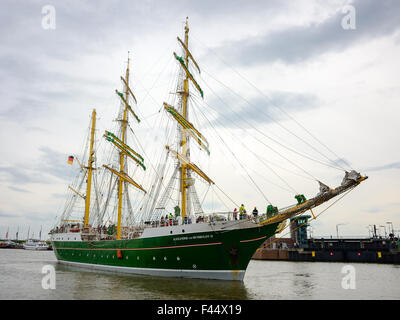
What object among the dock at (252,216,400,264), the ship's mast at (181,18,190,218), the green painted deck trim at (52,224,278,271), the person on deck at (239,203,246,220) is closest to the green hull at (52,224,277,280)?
the green painted deck trim at (52,224,278,271)

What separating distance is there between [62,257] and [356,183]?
36.1m

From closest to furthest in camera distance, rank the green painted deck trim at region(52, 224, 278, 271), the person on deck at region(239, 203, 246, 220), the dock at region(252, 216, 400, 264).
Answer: the green painted deck trim at region(52, 224, 278, 271), the person on deck at region(239, 203, 246, 220), the dock at region(252, 216, 400, 264)

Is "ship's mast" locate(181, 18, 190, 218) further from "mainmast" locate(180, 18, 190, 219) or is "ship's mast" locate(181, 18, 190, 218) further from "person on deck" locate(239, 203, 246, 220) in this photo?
"person on deck" locate(239, 203, 246, 220)

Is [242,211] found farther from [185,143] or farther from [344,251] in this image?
[344,251]

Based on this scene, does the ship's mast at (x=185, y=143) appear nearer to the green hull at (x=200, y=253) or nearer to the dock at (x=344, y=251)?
the green hull at (x=200, y=253)

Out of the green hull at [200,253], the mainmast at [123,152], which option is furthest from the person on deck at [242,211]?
the mainmast at [123,152]

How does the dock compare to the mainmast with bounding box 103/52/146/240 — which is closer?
the mainmast with bounding box 103/52/146/240

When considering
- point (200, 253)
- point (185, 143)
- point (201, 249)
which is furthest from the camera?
point (185, 143)

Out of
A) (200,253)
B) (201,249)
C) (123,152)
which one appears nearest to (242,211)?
(201,249)

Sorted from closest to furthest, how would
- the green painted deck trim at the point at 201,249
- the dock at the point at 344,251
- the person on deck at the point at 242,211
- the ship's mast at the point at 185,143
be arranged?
the green painted deck trim at the point at 201,249 < the person on deck at the point at 242,211 < the ship's mast at the point at 185,143 < the dock at the point at 344,251

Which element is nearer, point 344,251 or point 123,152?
point 123,152
